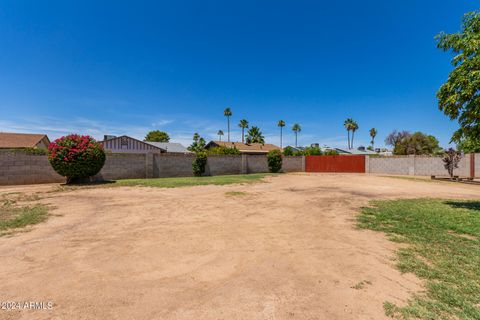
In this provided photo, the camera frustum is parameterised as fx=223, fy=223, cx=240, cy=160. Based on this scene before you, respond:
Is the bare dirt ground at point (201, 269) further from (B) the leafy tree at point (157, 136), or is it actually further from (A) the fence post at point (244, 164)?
(B) the leafy tree at point (157, 136)

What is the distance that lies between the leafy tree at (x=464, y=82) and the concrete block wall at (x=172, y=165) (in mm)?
16931

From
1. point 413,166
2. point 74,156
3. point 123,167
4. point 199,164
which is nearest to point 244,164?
point 199,164

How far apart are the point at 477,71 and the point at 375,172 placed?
836 inches

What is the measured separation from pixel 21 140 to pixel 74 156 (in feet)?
54.1

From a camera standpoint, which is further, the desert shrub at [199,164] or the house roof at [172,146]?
the house roof at [172,146]

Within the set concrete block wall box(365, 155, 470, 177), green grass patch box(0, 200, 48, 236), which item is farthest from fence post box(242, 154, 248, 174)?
green grass patch box(0, 200, 48, 236)

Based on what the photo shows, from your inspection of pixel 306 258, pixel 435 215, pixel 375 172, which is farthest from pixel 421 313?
pixel 375 172

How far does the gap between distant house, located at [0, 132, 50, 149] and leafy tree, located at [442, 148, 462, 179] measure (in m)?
37.5

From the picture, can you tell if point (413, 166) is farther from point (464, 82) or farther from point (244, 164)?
point (464, 82)

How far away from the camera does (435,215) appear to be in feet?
20.7

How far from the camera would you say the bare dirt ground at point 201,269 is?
239 centimetres

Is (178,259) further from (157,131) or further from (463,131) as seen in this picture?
(157,131)

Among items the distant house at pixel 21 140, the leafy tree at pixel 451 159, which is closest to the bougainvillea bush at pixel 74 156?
the distant house at pixel 21 140

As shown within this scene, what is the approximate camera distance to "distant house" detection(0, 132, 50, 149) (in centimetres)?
2111
